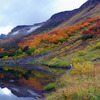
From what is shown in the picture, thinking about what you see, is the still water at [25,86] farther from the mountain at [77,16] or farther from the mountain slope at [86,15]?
the mountain at [77,16]

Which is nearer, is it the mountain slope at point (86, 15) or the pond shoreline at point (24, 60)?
the pond shoreline at point (24, 60)

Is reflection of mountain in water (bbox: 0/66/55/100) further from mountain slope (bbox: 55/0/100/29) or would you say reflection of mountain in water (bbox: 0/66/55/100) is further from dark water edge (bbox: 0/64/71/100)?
mountain slope (bbox: 55/0/100/29)

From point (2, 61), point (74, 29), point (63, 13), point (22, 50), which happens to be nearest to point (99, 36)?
point (74, 29)

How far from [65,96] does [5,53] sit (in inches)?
3008

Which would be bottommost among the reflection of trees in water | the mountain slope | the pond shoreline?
the reflection of trees in water

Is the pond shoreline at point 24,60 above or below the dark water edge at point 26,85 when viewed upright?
above

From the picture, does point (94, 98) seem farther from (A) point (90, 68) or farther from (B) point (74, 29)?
(B) point (74, 29)

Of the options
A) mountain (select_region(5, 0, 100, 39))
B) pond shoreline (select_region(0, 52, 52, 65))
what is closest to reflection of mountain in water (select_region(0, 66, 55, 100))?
pond shoreline (select_region(0, 52, 52, 65))

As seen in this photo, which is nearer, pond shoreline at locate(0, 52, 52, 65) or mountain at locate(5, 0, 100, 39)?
pond shoreline at locate(0, 52, 52, 65)

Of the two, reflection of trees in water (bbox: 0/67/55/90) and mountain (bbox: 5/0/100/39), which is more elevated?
mountain (bbox: 5/0/100/39)

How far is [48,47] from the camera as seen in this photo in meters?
72.1

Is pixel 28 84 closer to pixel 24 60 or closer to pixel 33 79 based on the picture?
pixel 33 79

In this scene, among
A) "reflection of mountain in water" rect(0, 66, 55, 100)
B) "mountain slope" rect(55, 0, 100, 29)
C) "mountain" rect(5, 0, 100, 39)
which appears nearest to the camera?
"reflection of mountain in water" rect(0, 66, 55, 100)

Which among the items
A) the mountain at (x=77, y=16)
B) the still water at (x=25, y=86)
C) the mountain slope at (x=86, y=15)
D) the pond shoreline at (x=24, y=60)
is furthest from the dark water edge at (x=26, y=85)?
the mountain at (x=77, y=16)
